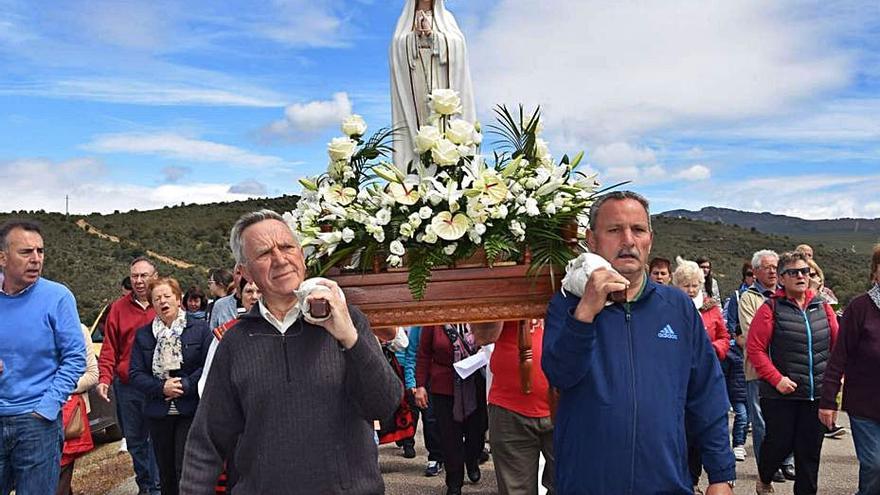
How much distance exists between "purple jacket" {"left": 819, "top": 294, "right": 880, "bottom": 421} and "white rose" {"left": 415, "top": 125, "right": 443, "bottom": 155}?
3976 mm

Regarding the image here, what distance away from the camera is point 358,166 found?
14.0 feet

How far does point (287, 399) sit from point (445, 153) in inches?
53.2

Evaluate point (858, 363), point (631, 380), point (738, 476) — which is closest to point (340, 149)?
point (631, 380)

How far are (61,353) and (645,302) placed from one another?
416cm

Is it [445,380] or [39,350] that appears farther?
[445,380]

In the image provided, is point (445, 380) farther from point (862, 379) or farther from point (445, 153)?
point (445, 153)

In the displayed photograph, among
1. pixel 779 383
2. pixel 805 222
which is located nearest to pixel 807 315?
pixel 779 383

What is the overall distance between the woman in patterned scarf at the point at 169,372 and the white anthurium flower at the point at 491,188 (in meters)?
3.93

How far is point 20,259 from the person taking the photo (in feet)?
18.7

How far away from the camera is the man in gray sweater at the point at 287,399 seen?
3.19 metres

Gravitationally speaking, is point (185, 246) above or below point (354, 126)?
above

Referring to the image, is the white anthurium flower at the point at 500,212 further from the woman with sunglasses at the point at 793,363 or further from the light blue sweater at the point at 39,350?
the woman with sunglasses at the point at 793,363

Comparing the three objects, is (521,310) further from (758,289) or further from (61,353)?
(758,289)

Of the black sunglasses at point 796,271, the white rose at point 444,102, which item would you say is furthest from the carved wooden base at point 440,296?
the black sunglasses at point 796,271
